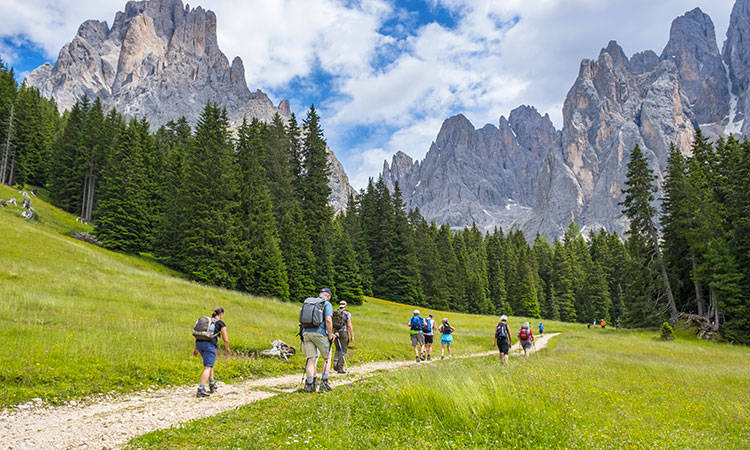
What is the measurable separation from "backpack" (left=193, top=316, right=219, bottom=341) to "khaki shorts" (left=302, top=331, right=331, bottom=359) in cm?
240

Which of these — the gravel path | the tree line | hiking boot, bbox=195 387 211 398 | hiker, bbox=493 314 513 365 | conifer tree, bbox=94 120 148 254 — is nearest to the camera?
the gravel path

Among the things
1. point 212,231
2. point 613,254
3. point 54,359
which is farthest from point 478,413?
point 613,254

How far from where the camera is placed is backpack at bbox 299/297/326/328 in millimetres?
9742

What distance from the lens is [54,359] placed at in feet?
33.8

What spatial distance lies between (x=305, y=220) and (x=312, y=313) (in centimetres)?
4038

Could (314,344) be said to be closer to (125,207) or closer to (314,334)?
(314,334)

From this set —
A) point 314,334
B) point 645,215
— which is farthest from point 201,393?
point 645,215

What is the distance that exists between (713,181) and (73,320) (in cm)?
5039

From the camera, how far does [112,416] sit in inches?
295

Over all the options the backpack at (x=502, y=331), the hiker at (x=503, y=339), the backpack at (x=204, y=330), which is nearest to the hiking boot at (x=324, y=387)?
the backpack at (x=204, y=330)

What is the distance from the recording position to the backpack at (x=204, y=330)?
1007cm

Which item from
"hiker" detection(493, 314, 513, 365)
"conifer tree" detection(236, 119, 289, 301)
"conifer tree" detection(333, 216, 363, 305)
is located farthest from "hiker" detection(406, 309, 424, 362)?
"conifer tree" detection(333, 216, 363, 305)

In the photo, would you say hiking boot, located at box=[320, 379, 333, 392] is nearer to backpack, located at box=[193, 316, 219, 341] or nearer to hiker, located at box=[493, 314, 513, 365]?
backpack, located at box=[193, 316, 219, 341]

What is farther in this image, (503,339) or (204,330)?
(503,339)
